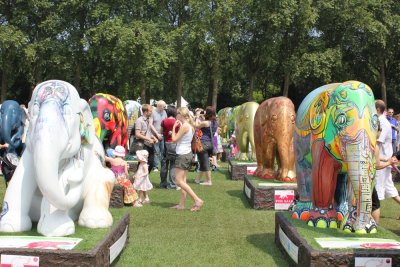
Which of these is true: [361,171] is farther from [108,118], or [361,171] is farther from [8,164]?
[108,118]

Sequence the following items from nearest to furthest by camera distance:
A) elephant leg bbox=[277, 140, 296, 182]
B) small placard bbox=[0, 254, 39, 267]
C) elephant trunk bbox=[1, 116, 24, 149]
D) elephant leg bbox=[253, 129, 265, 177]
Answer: small placard bbox=[0, 254, 39, 267]
elephant trunk bbox=[1, 116, 24, 149]
elephant leg bbox=[277, 140, 296, 182]
elephant leg bbox=[253, 129, 265, 177]

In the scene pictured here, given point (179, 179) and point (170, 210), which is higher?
point (179, 179)

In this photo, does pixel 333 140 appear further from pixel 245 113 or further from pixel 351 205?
pixel 245 113

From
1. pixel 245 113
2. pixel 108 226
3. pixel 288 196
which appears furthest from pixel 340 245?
pixel 245 113

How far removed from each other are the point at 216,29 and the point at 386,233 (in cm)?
2788

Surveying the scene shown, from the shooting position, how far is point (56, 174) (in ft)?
14.1

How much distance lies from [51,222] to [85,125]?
1034mm

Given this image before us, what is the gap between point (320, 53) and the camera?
1280 inches

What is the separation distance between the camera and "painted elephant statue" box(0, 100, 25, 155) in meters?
7.86

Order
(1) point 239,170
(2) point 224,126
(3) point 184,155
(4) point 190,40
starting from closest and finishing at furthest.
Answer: (3) point 184,155 < (1) point 239,170 < (2) point 224,126 < (4) point 190,40

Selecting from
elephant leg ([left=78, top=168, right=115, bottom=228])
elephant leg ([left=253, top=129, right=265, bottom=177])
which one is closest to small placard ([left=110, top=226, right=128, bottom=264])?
elephant leg ([left=78, top=168, right=115, bottom=228])

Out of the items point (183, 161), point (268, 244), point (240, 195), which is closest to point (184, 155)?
point (183, 161)

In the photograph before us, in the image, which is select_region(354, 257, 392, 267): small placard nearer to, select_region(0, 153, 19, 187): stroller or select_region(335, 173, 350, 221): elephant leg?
select_region(335, 173, 350, 221): elephant leg

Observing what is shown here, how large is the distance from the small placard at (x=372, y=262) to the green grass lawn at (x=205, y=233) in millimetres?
1223
